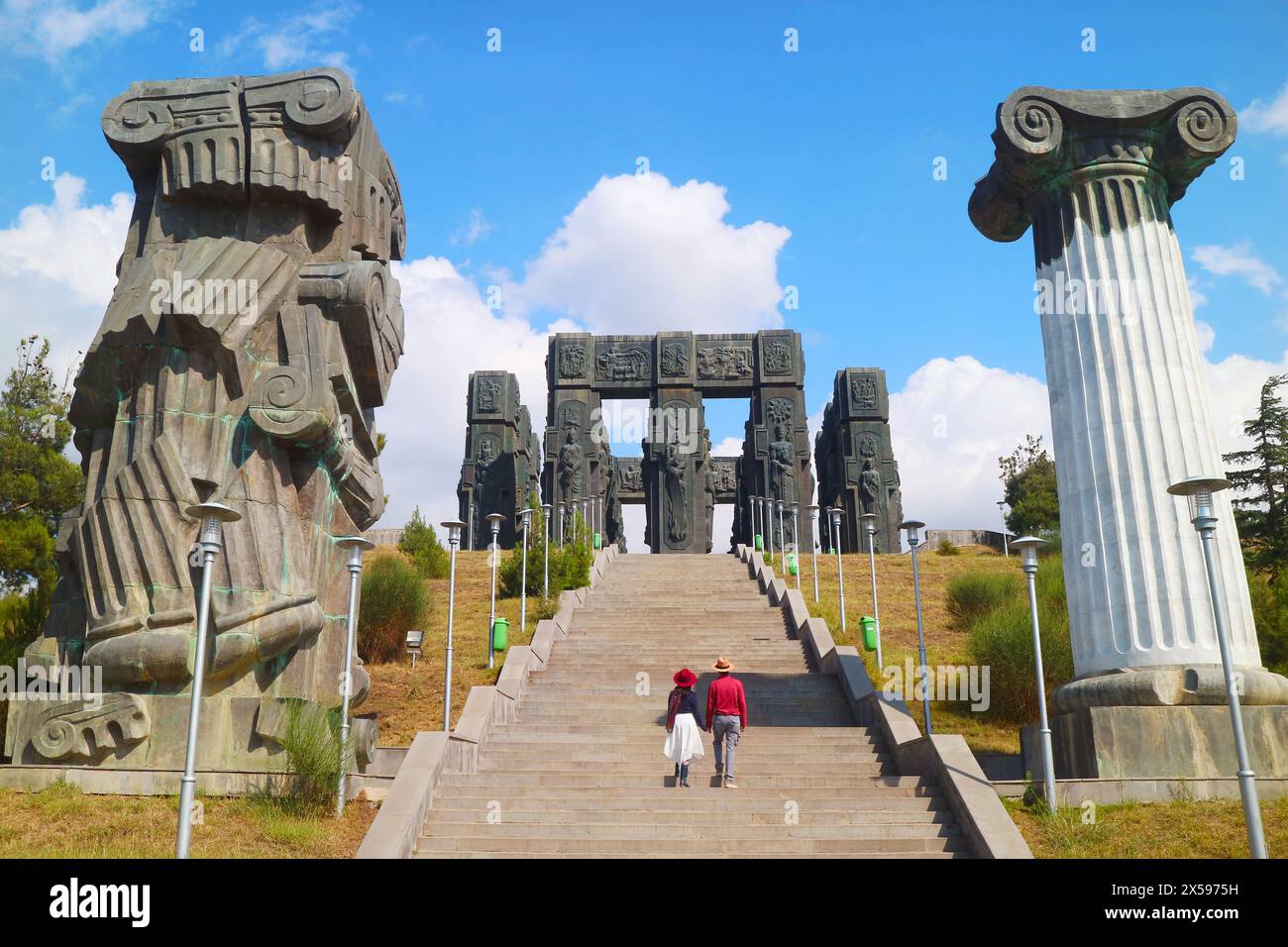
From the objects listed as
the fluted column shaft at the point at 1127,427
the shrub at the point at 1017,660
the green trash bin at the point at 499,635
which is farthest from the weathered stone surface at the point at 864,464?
the fluted column shaft at the point at 1127,427

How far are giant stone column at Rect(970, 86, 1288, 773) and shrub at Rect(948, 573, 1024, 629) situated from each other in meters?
9.30

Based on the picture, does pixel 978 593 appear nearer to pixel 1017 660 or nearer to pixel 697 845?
pixel 1017 660

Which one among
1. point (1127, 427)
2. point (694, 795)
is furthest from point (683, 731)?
point (1127, 427)

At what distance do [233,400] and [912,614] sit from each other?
13682 mm

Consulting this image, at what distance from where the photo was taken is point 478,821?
349 inches

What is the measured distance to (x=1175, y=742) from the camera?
29.5ft

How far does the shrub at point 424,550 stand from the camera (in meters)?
26.9

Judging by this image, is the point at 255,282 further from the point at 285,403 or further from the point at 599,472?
the point at 599,472

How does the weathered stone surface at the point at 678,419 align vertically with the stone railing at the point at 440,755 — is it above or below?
above

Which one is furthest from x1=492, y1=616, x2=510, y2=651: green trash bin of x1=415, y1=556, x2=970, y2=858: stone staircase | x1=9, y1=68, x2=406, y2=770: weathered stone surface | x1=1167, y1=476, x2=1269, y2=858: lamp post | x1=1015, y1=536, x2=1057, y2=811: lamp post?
x1=1167, y1=476, x2=1269, y2=858: lamp post

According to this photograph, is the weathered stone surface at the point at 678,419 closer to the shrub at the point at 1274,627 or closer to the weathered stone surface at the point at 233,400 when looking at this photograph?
the shrub at the point at 1274,627

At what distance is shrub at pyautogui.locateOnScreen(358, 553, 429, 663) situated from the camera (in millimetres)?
16922

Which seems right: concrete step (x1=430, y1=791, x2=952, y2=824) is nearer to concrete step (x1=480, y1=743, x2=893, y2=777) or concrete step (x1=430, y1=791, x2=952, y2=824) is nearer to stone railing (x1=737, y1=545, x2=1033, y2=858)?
stone railing (x1=737, y1=545, x2=1033, y2=858)

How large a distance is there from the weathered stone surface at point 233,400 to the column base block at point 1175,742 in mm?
7130
